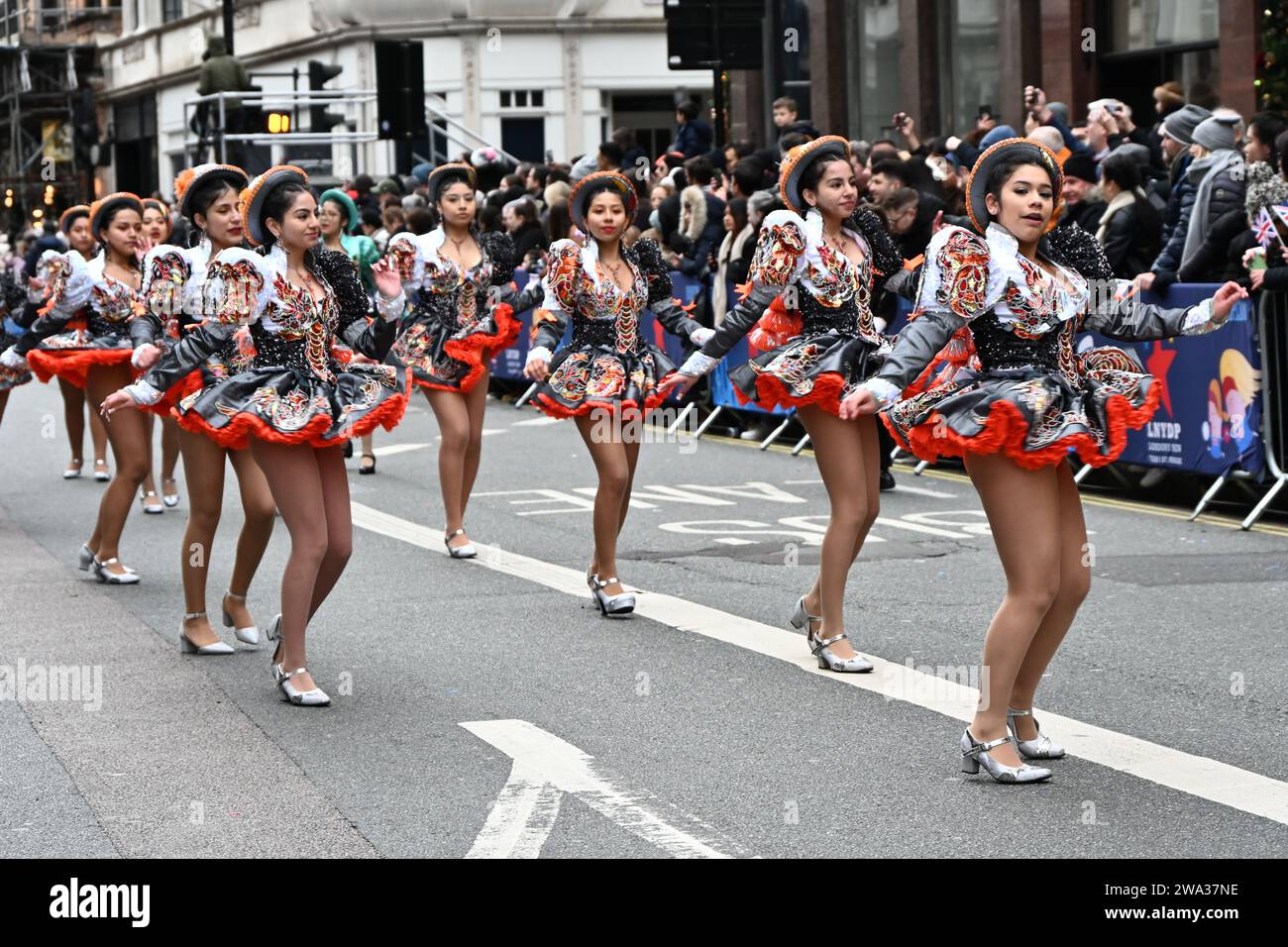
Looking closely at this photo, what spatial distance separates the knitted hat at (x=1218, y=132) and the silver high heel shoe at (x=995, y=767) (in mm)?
7230

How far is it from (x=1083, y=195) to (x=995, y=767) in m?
7.75

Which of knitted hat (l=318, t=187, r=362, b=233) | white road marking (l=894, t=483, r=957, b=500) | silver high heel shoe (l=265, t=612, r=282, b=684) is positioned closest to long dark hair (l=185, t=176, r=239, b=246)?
silver high heel shoe (l=265, t=612, r=282, b=684)

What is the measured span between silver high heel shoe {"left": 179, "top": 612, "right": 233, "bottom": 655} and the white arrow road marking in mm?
1938

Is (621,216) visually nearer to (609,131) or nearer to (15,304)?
(15,304)

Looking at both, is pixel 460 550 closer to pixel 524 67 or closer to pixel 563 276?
pixel 563 276

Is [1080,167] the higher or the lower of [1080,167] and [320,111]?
the lower

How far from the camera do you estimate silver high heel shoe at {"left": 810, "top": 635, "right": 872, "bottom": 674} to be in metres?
8.05

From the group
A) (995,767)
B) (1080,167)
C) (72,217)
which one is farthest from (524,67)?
(995,767)

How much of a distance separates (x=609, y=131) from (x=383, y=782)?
121 feet

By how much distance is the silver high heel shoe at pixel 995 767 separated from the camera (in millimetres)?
6305

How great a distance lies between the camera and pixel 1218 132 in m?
12.6

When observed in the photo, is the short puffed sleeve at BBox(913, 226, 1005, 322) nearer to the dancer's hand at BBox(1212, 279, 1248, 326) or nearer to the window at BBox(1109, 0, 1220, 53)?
the dancer's hand at BBox(1212, 279, 1248, 326)

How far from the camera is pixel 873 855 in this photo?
557cm

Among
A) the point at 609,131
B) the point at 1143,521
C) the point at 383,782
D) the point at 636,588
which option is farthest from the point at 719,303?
the point at 609,131
